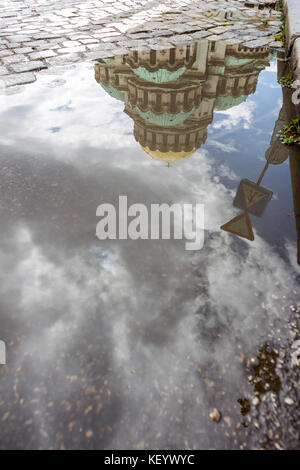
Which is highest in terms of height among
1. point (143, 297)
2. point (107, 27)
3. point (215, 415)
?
point (107, 27)

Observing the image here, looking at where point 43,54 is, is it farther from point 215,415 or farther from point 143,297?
point 215,415

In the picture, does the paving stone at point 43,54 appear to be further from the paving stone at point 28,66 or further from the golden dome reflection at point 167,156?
the golden dome reflection at point 167,156

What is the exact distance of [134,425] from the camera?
1788 millimetres

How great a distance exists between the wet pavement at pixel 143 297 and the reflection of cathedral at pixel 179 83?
45 cm

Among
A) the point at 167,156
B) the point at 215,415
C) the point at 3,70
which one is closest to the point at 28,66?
the point at 3,70

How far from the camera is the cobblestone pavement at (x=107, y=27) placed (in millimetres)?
6539

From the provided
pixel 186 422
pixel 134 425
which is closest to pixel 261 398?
pixel 186 422

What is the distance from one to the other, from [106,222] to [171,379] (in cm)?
175

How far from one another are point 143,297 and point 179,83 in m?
4.91

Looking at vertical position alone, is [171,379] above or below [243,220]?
below

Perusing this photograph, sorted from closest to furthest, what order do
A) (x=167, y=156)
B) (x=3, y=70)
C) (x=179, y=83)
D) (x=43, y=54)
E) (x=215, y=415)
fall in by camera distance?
(x=215, y=415)
(x=167, y=156)
(x=179, y=83)
(x=3, y=70)
(x=43, y=54)

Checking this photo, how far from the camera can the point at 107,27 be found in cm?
809

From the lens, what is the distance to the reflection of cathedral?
5031 millimetres
